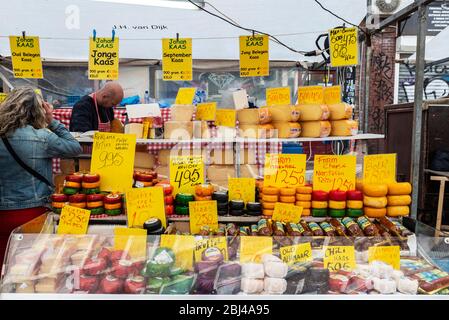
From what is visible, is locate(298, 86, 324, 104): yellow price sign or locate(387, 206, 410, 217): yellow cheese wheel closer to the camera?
locate(387, 206, 410, 217): yellow cheese wheel

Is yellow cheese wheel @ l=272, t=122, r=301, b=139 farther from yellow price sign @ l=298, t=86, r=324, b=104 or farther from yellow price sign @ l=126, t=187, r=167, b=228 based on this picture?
yellow price sign @ l=126, t=187, r=167, b=228

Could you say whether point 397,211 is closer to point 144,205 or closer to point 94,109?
point 144,205

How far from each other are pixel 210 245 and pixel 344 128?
1.88 metres

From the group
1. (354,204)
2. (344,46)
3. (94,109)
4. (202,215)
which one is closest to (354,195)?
(354,204)

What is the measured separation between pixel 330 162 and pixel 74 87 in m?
6.62

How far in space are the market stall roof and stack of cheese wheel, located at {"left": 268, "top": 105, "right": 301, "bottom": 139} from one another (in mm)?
2410

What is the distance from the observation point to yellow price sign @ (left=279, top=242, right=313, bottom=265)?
1.98m

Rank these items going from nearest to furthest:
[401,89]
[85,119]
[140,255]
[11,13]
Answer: [140,255] → [85,119] → [11,13] → [401,89]

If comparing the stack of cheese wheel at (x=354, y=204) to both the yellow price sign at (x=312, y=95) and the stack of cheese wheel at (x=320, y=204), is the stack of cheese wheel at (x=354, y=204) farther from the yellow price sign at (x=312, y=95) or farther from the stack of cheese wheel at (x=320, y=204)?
the yellow price sign at (x=312, y=95)

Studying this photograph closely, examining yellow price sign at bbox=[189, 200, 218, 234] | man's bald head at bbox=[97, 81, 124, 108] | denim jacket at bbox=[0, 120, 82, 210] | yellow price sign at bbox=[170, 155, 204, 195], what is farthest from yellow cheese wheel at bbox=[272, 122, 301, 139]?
man's bald head at bbox=[97, 81, 124, 108]

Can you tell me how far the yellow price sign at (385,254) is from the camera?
2066 mm
